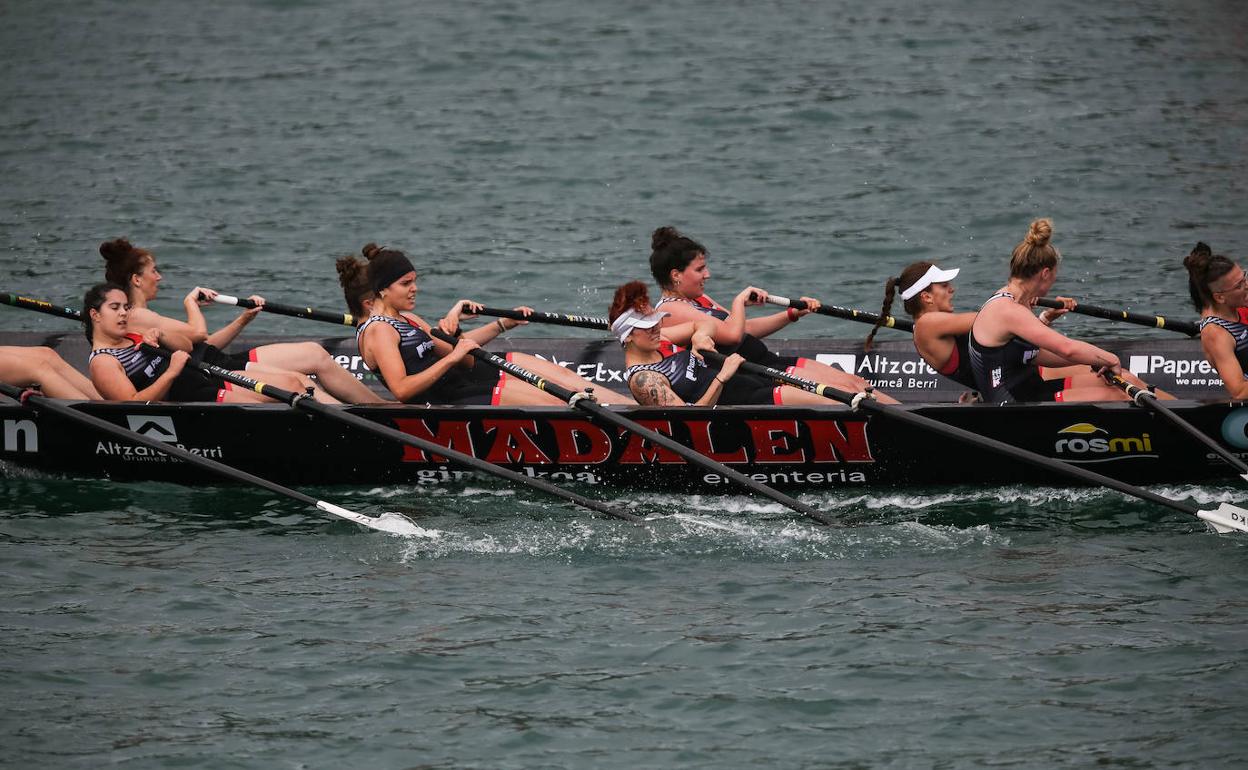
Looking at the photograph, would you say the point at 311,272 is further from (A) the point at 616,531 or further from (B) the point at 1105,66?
(B) the point at 1105,66

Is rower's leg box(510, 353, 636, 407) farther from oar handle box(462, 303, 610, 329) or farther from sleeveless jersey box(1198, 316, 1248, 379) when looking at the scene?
sleeveless jersey box(1198, 316, 1248, 379)

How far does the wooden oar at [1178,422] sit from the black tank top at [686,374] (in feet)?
10.2

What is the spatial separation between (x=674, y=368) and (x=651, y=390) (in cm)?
43

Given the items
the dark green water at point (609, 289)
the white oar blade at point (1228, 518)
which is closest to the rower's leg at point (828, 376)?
the dark green water at point (609, 289)

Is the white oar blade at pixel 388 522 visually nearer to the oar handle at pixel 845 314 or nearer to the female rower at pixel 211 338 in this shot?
the female rower at pixel 211 338

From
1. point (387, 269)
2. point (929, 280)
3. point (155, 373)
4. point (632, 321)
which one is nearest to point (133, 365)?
point (155, 373)

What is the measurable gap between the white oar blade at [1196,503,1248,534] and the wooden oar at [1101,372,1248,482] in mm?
319


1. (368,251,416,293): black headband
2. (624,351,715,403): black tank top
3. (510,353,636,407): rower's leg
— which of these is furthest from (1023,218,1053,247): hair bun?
(368,251,416,293): black headband

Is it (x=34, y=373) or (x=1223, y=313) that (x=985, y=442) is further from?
(x=34, y=373)

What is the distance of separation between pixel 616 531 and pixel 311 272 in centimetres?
1017

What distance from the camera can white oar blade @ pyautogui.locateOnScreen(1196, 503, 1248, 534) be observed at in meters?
11.6

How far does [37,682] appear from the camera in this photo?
10172mm

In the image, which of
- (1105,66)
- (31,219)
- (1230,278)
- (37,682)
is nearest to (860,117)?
(1105,66)

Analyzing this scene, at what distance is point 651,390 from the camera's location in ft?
42.9
